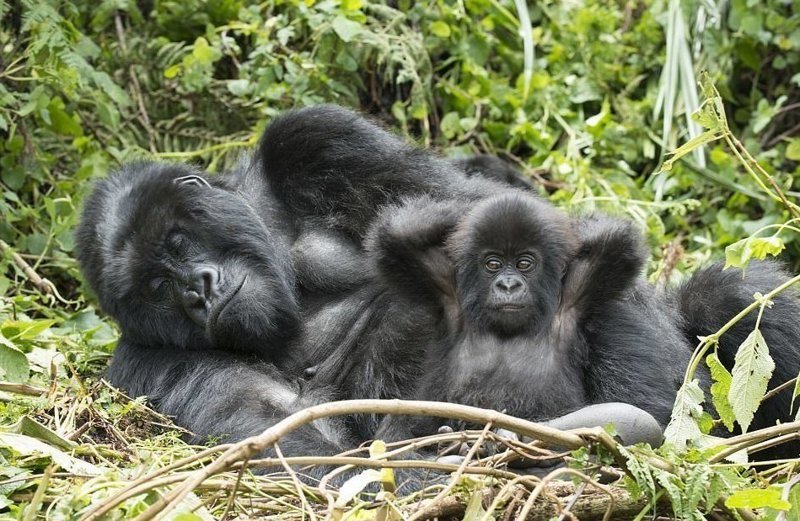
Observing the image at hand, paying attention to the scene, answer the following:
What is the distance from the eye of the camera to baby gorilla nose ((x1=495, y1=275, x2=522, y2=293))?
133 inches

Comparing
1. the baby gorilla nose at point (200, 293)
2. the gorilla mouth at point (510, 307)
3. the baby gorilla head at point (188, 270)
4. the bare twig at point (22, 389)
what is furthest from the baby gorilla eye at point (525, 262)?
the bare twig at point (22, 389)

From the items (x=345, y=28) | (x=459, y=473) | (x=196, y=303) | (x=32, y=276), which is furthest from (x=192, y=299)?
(x=345, y=28)

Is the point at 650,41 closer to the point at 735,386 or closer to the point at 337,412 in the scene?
the point at 735,386

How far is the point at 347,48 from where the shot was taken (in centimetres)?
558

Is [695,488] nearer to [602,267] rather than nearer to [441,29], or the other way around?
[602,267]

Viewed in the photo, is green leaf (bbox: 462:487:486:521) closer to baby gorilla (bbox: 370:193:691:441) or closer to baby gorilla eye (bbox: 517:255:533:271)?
baby gorilla (bbox: 370:193:691:441)

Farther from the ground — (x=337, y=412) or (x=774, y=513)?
(x=337, y=412)

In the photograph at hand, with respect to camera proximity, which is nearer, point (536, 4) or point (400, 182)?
point (400, 182)

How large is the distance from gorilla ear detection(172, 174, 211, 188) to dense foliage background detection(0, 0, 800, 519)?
3.33 feet

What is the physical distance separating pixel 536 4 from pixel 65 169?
8.92ft

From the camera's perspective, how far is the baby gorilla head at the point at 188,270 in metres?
3.70

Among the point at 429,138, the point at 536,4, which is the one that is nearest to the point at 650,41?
the point at 536,4

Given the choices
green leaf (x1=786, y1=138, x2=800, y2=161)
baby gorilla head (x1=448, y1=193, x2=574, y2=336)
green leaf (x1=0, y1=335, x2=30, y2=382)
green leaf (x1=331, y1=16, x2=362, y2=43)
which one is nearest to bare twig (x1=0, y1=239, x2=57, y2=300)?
green leaf (x1=0, y1=335, x2=30, y2=382)

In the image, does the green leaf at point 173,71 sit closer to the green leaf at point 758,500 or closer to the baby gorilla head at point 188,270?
the baby gorilla head at point 188,270
